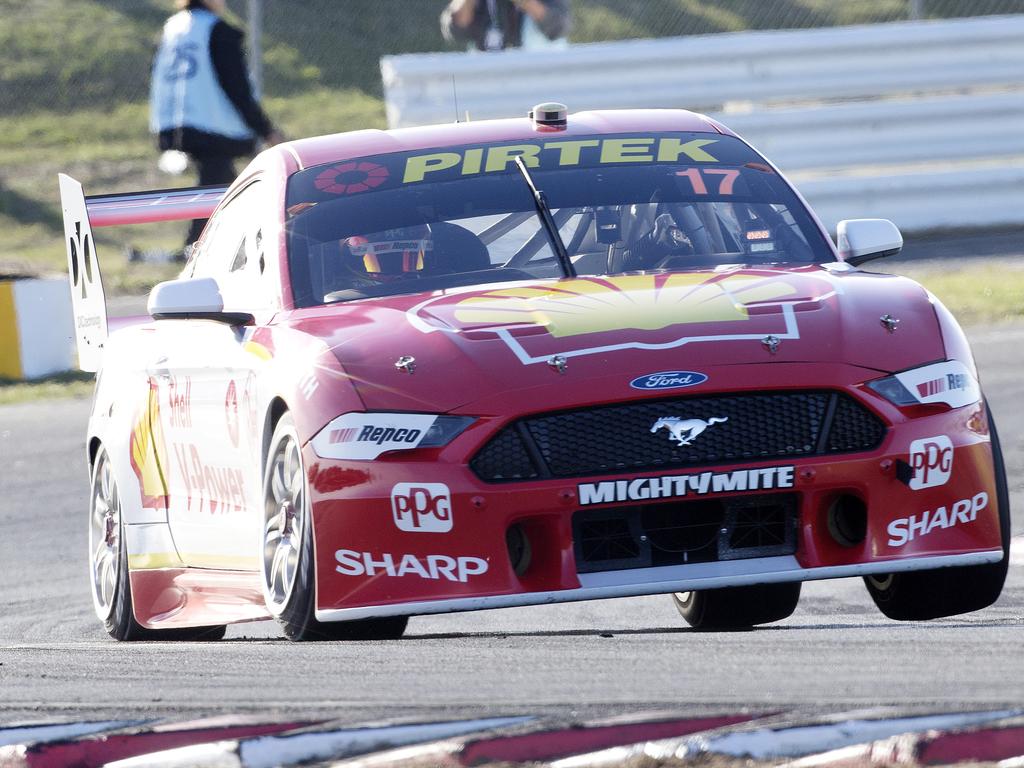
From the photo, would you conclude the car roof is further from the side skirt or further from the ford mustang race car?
the side skirt

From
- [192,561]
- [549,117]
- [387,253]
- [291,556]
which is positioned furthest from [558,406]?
[549,117]

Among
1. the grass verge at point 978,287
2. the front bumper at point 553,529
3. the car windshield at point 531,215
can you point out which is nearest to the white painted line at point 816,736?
the front bumper at point 553,529

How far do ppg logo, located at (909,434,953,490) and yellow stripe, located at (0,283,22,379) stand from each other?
881 cm

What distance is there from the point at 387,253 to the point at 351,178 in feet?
1.38

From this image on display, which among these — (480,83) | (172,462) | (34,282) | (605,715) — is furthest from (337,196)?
(480,83)

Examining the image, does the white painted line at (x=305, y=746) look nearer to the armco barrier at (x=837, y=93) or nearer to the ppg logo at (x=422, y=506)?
the ppg logo at (x=422, y=506)

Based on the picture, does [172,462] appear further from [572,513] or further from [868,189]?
[868,189]

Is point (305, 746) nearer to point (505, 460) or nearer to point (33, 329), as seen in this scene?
point (505, 460)

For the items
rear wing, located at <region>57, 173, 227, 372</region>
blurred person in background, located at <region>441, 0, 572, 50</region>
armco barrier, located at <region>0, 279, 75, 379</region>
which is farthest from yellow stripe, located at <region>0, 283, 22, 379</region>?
rear wing, located at <region>57, 173, 227, 372</region>

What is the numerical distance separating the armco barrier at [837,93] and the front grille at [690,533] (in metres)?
10.1

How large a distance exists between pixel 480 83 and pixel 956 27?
3693 millimetres

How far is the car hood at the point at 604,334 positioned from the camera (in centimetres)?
478

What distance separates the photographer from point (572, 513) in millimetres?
4711

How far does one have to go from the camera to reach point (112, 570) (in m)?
6.68
